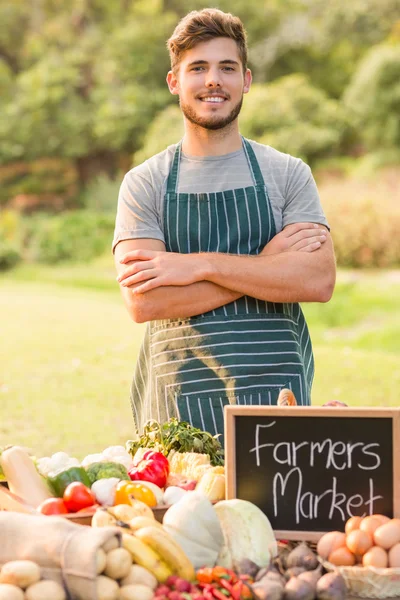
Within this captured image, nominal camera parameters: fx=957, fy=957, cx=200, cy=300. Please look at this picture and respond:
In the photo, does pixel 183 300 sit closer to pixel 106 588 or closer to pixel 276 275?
pixel 276 275

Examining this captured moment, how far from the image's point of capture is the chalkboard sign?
2010mm

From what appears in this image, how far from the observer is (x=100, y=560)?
1.70 m

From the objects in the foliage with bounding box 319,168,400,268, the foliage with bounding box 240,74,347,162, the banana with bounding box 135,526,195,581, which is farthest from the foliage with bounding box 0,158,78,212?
the banana with bounding box 135,526,195,581

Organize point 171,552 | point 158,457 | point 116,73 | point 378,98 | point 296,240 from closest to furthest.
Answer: point 171,552, point 158,457, point 296,240, point 378,98, point 116,73

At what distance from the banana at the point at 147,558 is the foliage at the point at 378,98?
18.3m

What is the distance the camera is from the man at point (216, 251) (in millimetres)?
2789

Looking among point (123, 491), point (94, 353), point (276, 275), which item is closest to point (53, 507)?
point (123, 491)

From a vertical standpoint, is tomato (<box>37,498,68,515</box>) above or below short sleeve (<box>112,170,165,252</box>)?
below

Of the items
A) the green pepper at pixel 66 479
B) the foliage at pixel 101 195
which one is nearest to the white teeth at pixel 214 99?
the green pepper at pixel 66 479

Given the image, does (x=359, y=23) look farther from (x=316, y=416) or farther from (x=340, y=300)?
(x=316, y=416)

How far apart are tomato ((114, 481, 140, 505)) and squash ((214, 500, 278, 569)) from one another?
20 cm

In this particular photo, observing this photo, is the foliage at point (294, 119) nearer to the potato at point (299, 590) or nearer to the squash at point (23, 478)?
the squash at point (23, 478)

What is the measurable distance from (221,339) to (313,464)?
83cm

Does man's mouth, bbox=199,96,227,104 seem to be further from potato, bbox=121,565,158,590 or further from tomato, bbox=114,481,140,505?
potato, bbox=121,565,158,590
